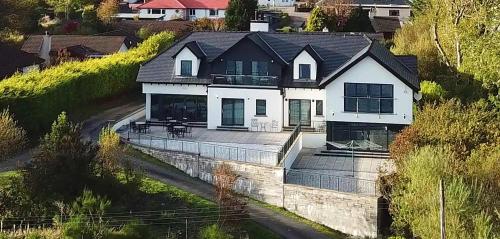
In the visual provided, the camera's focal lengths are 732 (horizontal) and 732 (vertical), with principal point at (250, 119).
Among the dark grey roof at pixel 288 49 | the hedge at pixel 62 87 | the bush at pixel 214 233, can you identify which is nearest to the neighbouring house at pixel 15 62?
the hedge at pixel 62 87

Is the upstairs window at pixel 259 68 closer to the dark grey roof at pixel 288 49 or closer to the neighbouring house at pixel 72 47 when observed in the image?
the dark grey roof at pixel 288 49

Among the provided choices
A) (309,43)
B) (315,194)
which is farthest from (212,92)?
(315,194)

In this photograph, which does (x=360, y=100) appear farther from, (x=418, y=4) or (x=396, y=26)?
(x=396, y=26)

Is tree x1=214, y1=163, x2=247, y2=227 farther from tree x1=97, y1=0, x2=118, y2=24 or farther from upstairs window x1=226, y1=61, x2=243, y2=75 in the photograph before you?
tree x1=97, y1=0, x2=118, y2=24

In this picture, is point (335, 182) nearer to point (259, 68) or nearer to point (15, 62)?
point (259, 68)

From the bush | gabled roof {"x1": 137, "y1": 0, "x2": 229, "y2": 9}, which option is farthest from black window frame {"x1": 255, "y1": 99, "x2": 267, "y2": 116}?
gabled roof {"x1": 137, "y1": 0, "x2": 229, "y2": 9}
